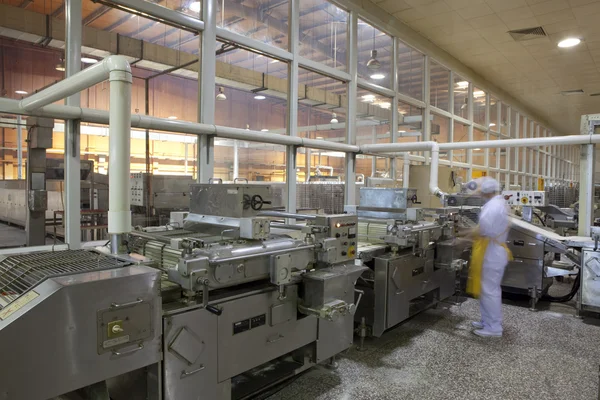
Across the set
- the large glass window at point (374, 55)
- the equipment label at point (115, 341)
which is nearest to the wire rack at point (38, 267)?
the equipment label at point (115, 341)

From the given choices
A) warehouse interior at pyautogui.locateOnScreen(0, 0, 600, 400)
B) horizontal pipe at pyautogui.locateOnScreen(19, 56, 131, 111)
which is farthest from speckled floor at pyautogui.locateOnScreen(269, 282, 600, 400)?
horizontal pipe at pyautogui.locateOnScreen(19, 56, 131, 111)

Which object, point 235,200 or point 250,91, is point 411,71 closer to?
point 250,91

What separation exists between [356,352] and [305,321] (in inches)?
34.1

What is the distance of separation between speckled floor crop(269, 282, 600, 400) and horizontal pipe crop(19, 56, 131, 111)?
1869 mm

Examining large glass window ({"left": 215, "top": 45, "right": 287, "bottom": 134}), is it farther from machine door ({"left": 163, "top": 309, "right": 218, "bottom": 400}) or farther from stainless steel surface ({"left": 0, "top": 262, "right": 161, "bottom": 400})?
stainless steel surface ({"left": 0, "top": 262, "right": 161, "bottom": 400})

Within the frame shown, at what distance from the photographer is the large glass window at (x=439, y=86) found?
6.40 m

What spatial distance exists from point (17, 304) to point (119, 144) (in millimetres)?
604

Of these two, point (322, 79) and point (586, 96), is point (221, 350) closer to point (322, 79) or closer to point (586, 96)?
point (322, 79)

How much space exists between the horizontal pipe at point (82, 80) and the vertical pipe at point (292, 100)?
89.9 inches

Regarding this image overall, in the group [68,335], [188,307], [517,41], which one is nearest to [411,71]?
[517,41]

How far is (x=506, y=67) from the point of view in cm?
704

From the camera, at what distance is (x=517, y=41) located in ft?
18.8

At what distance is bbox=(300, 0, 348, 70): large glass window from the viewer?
14.3 feet

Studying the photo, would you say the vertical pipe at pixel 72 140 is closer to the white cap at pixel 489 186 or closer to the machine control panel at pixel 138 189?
the machine control panel at pixel 138 189
